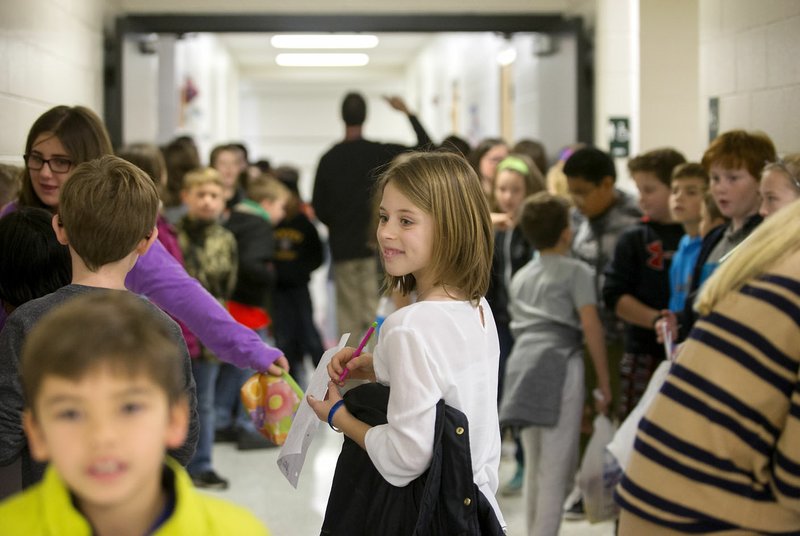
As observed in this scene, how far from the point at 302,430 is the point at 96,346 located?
45.1 inches

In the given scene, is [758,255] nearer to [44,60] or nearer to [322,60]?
[44,60]

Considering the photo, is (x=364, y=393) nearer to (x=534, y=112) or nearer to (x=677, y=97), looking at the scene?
(x=677, y=97)

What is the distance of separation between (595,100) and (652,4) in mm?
968

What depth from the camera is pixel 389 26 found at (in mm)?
7516

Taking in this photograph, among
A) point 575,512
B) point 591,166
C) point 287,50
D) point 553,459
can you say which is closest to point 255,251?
point 591,166

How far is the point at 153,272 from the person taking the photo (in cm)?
277

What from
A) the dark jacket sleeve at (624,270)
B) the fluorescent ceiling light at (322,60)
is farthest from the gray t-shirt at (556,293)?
the fluorescent ceiling light at (322,60)

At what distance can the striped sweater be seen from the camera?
4.78 ft

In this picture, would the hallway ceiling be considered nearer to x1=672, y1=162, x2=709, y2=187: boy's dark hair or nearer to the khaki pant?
the khaki pant

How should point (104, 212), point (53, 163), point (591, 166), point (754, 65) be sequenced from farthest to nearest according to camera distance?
point (591, 166)
point (754, 65)
point (53, 163)
point (104, 212)

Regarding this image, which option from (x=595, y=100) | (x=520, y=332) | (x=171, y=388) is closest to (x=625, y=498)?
(x=171, y=388)

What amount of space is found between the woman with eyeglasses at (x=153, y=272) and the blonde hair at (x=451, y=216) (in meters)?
0.71

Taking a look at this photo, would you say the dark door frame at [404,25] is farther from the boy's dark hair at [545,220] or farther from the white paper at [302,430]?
the white paper at [302,430]

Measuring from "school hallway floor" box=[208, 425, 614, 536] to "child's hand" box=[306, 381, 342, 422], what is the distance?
7.47 ft
